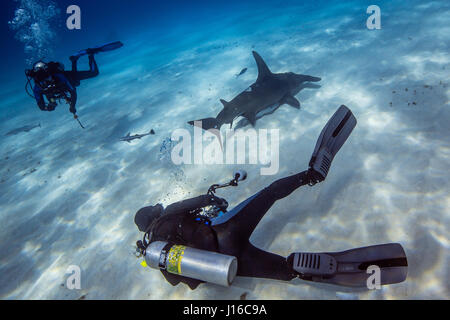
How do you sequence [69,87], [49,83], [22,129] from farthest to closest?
[22,129] → [69,87] → [49,83]

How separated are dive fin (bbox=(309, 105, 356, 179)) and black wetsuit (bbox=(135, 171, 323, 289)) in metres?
1.36

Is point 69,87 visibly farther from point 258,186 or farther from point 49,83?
point 258,186

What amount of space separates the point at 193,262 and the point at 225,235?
0.62 meters

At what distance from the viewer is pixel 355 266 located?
3.14 m

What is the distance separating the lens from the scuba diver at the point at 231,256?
2926mm

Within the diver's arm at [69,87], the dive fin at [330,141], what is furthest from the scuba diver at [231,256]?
the diver's arm at [69,87]

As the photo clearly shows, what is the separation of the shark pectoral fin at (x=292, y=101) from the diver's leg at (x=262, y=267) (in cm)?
596

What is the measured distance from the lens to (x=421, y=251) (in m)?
3.43

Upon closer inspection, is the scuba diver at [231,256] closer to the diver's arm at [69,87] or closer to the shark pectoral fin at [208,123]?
the shark pectoral fin at [208,123]

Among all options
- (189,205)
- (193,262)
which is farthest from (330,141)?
(193,262)

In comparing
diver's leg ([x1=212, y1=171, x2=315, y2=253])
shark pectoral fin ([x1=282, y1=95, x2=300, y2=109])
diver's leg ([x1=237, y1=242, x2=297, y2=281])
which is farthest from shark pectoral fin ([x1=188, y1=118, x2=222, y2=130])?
diver's leg ([x1=237, y1=242, x2=297, y2=281])

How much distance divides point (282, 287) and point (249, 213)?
127cm
